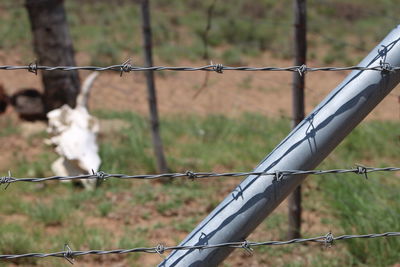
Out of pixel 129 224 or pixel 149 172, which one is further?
pixel 149 172

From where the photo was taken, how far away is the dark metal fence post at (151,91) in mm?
4492

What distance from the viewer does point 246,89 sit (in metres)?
8.35

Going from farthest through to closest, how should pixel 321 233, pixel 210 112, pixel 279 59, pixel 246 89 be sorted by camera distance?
pixel 279 59 → pixel 246 89 → pixel 210 112 → pixel 321 233

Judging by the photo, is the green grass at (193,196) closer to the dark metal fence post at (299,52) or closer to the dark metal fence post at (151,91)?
the dark metal fence post at (151,91)

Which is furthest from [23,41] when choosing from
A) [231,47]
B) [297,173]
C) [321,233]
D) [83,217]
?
[297,173]

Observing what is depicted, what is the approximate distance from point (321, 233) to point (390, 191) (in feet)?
1.88

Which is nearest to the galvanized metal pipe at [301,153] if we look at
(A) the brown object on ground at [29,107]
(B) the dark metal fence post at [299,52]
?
(B) the dark metal fence post at [299,52]

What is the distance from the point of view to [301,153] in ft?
6.31

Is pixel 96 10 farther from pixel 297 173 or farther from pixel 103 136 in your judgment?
pixel 297 173

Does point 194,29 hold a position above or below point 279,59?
above

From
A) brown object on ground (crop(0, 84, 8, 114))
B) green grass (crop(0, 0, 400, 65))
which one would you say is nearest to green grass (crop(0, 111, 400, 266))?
brown object on ground (crop(0, 84, 8, 114))

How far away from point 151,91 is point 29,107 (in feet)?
6.90

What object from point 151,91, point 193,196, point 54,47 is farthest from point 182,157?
point 54,47

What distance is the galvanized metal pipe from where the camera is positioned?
1.90 meters
